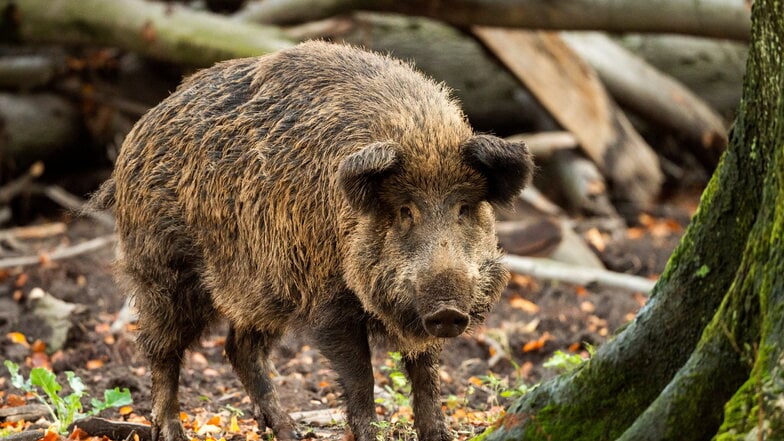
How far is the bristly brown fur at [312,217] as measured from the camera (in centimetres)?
506

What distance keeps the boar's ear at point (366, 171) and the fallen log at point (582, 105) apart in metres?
6.13

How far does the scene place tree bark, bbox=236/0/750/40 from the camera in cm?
1008

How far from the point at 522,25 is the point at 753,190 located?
674 centimetres

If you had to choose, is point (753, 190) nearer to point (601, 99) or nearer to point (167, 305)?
point (167, 305)

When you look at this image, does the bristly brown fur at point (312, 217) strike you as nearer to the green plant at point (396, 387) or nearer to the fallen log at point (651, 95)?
the green plant at point (396, 387)

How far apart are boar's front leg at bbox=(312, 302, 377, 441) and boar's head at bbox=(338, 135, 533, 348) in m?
0.25

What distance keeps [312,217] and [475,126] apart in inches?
291

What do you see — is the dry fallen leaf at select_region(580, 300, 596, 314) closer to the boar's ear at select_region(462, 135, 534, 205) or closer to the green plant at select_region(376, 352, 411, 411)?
the green plant at select_region(376, 352, 411, 411)

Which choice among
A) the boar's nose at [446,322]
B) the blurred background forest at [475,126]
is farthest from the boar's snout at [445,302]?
the blurred background forest at [475,126]

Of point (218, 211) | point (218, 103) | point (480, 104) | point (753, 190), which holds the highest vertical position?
point (753, 190)

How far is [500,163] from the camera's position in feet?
16.8

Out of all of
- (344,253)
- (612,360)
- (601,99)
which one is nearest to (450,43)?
(601,99)

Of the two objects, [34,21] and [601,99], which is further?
[601,99]

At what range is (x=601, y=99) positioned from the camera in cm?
1162
